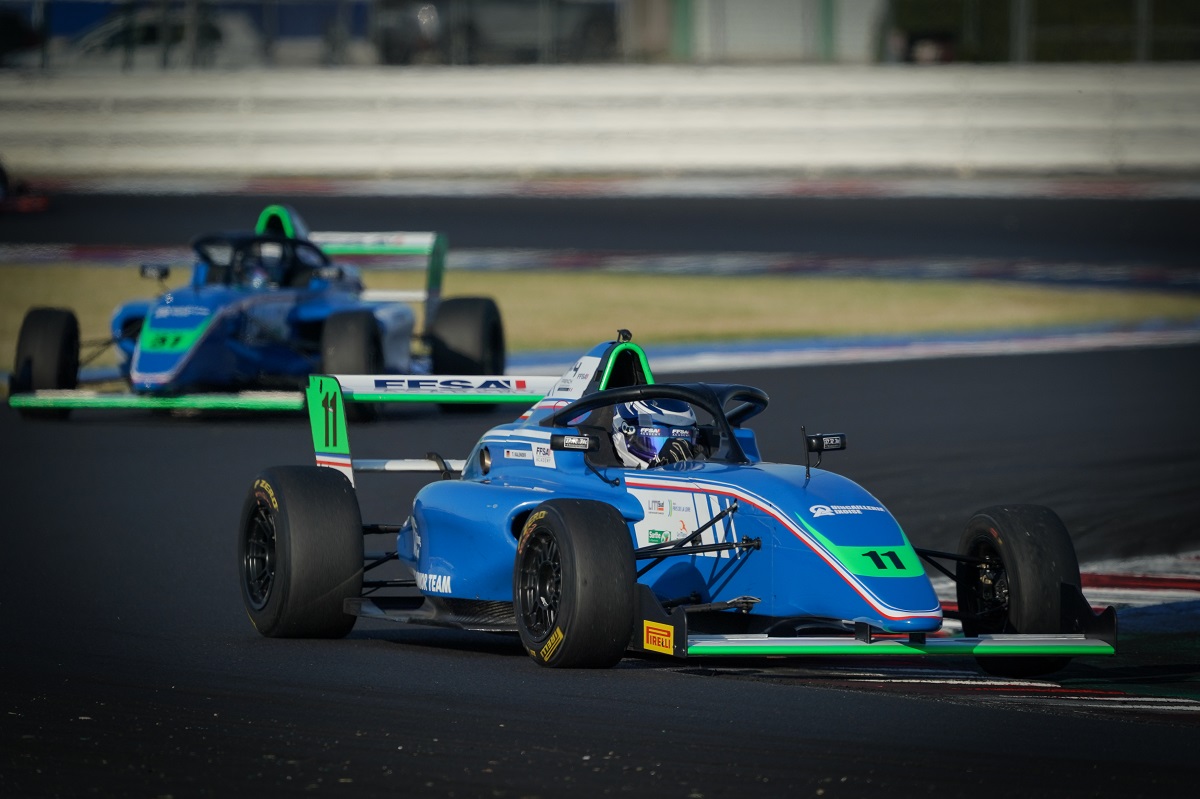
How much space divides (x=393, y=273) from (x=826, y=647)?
20.7 meters

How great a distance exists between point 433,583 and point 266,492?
85cm

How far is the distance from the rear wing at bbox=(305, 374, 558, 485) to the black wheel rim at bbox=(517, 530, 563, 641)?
1.48 m

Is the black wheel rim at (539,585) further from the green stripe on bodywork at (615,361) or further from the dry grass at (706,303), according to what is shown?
the dry grass at (706,303)

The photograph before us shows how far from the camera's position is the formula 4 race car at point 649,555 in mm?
7672

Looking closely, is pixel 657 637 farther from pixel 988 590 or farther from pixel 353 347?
pixel 353 347

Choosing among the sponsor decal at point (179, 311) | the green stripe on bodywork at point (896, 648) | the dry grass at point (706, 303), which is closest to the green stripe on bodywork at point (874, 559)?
the green stripe on bodywork at point (896, 648)

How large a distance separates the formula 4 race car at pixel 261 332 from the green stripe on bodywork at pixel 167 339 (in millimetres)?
11

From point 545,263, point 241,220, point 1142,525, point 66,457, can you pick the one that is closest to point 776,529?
point 1142,525

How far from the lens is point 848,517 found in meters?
7.89

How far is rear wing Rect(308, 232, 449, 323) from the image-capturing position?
1745cm

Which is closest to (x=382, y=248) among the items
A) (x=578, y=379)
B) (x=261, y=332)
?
(x=261, y=332)

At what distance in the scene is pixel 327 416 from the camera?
385 inches

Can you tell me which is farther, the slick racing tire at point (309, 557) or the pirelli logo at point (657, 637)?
the slick racing tire at point (309, 557)

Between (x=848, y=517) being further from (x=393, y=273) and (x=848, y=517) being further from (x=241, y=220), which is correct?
(x=241, y=220)
